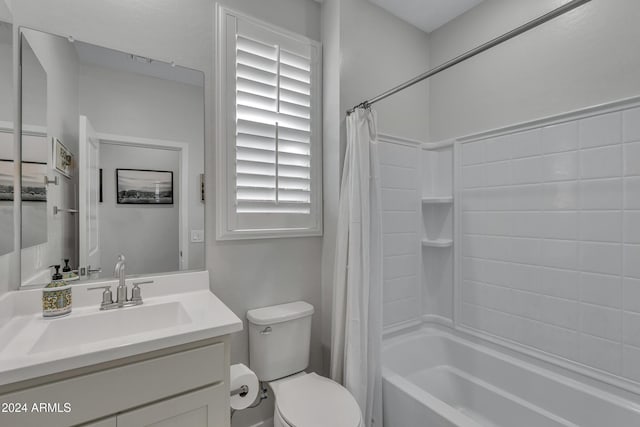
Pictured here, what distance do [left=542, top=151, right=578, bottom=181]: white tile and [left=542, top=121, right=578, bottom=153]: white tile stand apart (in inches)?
1.4

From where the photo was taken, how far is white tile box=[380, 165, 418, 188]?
83.6 inches

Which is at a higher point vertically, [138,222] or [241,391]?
[138,222]

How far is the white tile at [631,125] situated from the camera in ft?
4.67

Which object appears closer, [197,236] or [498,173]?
[197,236]

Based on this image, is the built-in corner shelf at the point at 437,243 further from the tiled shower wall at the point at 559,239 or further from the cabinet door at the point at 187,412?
the cabinet door at the point at 187,412

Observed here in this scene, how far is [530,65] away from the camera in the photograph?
5.94 ft

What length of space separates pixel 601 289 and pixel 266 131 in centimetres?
191

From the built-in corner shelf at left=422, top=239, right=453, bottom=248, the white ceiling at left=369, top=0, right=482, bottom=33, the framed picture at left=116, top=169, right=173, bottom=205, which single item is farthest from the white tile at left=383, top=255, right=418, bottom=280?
the white ceiling at left=369, top=0, right=482, bottom=33

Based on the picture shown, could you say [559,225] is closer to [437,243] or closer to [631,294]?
[631,294]

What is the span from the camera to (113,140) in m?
1.40

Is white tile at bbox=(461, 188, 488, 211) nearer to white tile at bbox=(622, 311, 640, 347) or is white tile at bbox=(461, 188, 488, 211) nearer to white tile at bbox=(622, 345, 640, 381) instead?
white tile at bbox=(622, 311, 640, 347)

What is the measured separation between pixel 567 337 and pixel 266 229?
5.64 ft

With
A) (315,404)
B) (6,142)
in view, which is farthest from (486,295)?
(6,142)

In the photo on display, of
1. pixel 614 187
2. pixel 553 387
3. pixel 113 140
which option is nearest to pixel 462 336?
pixel 553 387
